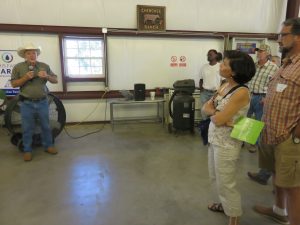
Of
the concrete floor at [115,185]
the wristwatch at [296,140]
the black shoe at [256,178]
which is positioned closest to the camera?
the wristwatch at [296,140]

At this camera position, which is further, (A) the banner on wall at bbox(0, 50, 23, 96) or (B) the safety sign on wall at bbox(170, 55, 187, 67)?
(B) the safety sign on wall at bbox(170, 55, 187, 67)

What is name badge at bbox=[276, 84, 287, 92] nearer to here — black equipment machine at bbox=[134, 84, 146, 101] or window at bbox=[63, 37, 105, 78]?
black equipment machine at bbox=[134, 84, 146, 101]

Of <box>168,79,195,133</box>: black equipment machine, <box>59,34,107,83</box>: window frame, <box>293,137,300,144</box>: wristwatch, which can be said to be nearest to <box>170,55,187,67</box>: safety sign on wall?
<box>168,79,195,133</box>: black equipment machine

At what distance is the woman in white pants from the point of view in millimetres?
1716

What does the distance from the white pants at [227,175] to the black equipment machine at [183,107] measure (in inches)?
106

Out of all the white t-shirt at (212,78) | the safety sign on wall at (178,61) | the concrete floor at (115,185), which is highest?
the safety sign on wall at (178,61)

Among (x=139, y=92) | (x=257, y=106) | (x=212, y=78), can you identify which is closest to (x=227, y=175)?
(x=257, y=106)

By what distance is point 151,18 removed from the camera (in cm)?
512

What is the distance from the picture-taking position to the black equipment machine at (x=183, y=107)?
4.61 metres

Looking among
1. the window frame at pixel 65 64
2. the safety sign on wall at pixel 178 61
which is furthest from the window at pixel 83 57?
the safety sign on wall at pixel 178 61

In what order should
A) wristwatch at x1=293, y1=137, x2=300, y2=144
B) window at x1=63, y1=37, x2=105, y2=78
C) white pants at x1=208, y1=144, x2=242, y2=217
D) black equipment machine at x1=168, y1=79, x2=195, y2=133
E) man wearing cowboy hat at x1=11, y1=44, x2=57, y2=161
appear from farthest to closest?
window at x1=63, y1=37, x2=105, y2=78
black equipment machine at x1=168, y1=79, x2=195, y2=133
man wearing cowboy hat at x1=11, y1=44, x2=57, y2=161
white pants at x1=208, y1=144, x2=242, y2=217
wristwatch at x1=293, y1=137, x2=300, y2=144

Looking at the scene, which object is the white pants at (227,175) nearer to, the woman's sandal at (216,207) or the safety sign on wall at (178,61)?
the woman's sandal at (216,207)

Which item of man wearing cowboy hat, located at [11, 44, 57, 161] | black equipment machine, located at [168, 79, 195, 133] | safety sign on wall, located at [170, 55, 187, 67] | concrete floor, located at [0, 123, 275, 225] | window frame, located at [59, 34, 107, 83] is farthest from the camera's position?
safety sign on wall, located at [170, 55, 187, 67]

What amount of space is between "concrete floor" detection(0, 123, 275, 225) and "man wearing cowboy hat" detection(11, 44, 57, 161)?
43 cm
